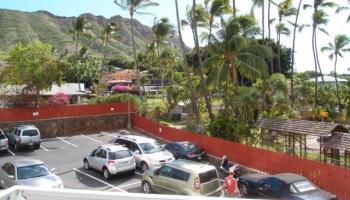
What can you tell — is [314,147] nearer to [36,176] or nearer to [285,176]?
[285,176]

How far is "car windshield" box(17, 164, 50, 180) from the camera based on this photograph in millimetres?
16375

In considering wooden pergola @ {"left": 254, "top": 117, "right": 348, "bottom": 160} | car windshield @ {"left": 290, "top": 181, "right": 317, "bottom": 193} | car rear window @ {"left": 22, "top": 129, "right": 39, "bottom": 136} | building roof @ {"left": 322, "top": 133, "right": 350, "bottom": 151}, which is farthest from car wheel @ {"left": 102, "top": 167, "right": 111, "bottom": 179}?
building roof @ {"left": 322, "top": 133, "right": 350, "bottom": 151}

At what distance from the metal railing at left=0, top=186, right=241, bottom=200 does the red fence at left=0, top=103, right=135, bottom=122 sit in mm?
29575

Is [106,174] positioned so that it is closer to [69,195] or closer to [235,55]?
[235,55]

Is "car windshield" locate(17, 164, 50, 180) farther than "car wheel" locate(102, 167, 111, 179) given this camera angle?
No

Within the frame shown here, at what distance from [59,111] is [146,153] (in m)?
13.7

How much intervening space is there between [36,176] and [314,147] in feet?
69.7

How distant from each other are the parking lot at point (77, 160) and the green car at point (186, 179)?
1.95 m

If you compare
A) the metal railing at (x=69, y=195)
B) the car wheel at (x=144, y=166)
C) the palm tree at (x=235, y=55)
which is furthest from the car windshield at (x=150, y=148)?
the metal railing at (x=69, y=195)

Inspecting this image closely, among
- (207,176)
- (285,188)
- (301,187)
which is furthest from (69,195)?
(301,187)

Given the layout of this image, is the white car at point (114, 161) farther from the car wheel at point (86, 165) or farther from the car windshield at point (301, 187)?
the car windshield at point (301, 187)

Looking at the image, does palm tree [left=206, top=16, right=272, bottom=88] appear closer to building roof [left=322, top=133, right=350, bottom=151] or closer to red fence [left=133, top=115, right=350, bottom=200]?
red fence [left=133, top=115, right=350, bottom=200]

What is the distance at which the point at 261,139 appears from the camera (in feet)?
91.9

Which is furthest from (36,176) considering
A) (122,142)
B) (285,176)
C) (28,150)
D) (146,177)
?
(28,150)
